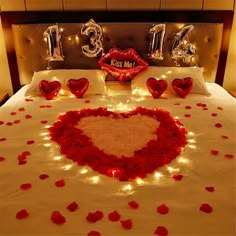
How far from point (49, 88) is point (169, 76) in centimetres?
110

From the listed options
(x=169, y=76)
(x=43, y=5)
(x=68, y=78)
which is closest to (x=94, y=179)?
(x=68, y=78)

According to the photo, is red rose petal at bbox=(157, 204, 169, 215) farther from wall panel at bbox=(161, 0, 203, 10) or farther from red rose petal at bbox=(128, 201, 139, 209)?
wall panel at bbox=(161, 0, 203, 10)

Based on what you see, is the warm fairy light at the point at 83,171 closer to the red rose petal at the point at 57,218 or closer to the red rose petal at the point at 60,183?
the red rose petal at the point at 60,183

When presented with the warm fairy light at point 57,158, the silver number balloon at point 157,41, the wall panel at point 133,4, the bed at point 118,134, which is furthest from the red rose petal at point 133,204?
the wall panel at point 133,4

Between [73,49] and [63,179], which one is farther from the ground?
[73,49]

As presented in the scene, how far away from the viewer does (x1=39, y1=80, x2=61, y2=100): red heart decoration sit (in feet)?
7.87

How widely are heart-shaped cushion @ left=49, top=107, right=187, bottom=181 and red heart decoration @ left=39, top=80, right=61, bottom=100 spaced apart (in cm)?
45

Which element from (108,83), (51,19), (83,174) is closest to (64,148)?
(83,174)

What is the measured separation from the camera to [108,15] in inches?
104

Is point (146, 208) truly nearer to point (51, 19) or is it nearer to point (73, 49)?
point (73, 49)

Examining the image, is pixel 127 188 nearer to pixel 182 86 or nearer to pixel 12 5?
pixel 182 86

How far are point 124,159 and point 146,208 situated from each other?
363 mm

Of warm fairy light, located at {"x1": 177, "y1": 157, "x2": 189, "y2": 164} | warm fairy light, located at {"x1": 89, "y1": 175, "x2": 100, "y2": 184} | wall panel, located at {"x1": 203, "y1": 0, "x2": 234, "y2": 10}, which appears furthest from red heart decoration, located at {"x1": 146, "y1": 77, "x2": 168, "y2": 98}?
warm fairy light, located at {"x1": 89, "y1": 175, "x2": 100, "y2": 184}

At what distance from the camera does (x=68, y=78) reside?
252 centimetres
